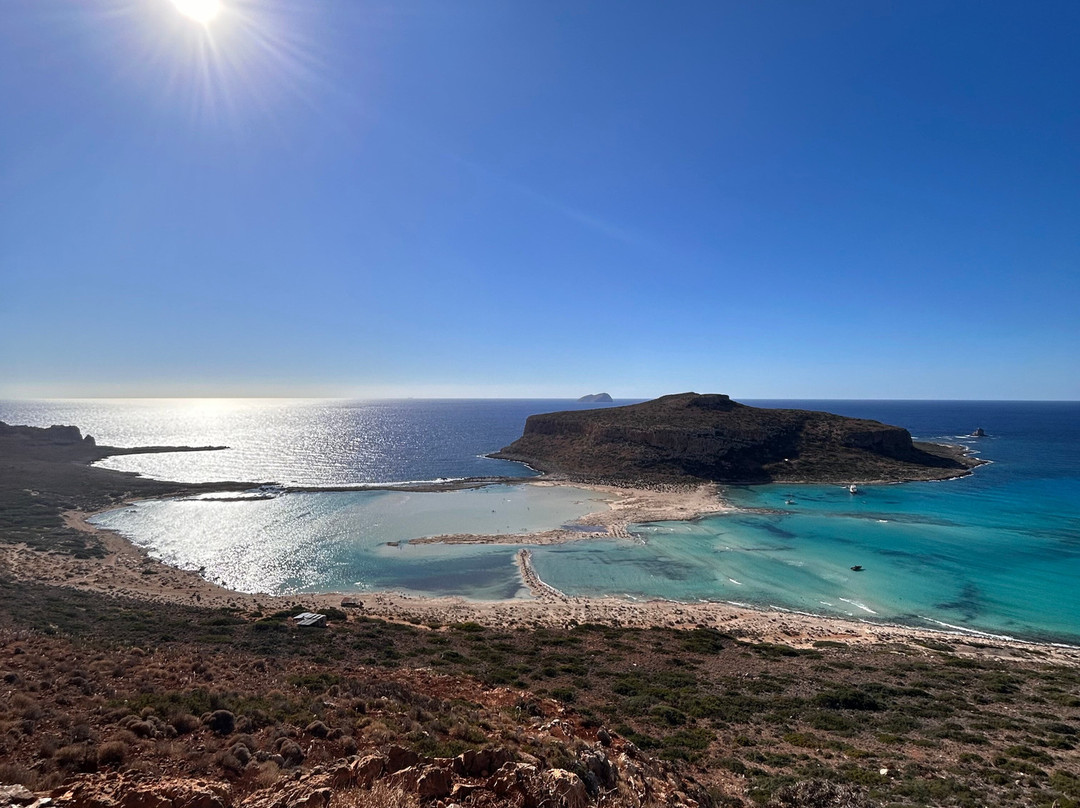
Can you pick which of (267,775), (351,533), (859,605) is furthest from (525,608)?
(351,533)

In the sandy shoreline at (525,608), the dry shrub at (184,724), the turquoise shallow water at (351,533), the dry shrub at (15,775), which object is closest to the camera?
the dry shrub at (15,775)

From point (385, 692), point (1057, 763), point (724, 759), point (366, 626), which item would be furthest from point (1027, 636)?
point (366, 626)

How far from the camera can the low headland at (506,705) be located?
30.3 feet

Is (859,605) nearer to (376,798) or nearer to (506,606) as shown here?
(506,606)

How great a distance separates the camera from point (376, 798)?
850cm

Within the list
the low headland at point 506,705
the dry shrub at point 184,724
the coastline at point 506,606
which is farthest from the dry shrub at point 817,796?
the coastline at point 506,606

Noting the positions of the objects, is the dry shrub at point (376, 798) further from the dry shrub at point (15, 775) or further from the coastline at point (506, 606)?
the coastline at point (506, 606)

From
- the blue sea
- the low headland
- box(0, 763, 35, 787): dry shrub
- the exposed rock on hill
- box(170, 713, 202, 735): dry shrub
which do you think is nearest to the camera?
box(0, 763, 35, 787): dry shrub

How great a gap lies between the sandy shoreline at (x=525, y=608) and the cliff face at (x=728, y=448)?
50386mm

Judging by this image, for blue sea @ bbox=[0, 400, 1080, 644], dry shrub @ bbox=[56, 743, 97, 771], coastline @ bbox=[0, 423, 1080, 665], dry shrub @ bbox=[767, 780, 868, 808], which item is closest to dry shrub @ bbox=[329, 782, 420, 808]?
dry shrub @ bbox=[56, 743, 97, 771]

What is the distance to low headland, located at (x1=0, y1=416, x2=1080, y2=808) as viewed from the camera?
925 centimetres

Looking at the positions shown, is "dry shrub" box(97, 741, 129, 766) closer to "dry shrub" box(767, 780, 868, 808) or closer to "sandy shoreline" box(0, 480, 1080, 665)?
"dry shrub" box(767, 780, 868, 808)

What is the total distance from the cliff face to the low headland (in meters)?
55.8

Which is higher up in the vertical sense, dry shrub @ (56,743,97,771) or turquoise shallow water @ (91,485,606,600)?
dry shrub @ (56,743,97,771)
